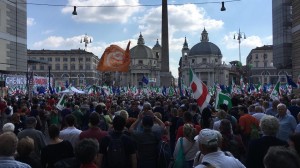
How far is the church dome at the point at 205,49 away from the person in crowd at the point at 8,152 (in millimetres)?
169710

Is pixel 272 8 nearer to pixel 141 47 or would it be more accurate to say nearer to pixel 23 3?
pixel 23 3

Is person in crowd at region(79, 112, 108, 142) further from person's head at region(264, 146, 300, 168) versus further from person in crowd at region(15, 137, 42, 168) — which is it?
person's head at region(264, 146, 300, 168)

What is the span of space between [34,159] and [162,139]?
9.98 feet

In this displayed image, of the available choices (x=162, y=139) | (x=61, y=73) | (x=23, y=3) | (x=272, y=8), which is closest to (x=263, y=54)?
(x=61, y=73)

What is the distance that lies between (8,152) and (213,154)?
2.35m

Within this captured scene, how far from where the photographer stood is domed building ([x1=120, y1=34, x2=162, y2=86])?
169 metres

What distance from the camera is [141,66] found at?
6747 inches

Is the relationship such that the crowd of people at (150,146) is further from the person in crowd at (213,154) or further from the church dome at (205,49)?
the church dome at (205,49)

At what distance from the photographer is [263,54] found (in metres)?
152

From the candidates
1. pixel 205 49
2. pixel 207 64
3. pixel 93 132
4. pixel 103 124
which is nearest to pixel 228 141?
pixel 93 132

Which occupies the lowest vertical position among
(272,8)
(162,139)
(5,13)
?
(162,139)

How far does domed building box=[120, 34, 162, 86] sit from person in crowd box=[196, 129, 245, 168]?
15678 centimetres

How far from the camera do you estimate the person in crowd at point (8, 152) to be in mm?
4613

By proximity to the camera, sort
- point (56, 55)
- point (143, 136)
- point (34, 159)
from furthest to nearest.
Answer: point (56, 55) < point (143, 136) < point (34, 159)
